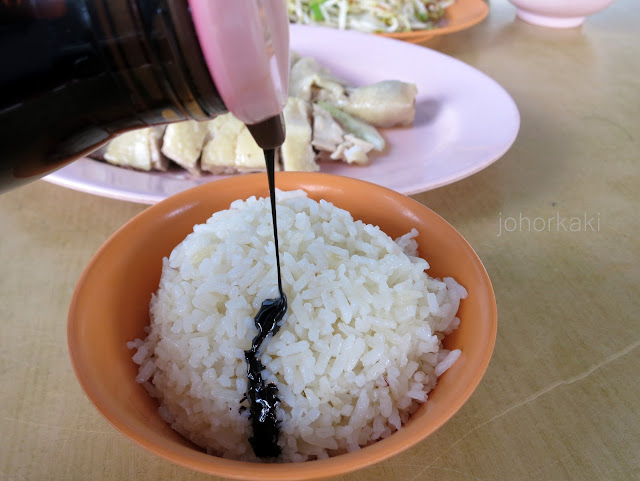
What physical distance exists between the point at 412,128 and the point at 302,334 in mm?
1512

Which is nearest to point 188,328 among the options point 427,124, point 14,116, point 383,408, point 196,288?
point 196,288

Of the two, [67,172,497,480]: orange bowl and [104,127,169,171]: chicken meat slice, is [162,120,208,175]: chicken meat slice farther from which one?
[67,172,497,480]: orange bowl

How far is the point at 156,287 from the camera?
50.0 inches

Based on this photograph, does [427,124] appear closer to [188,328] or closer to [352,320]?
[352,320]

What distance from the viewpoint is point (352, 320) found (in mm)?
1085

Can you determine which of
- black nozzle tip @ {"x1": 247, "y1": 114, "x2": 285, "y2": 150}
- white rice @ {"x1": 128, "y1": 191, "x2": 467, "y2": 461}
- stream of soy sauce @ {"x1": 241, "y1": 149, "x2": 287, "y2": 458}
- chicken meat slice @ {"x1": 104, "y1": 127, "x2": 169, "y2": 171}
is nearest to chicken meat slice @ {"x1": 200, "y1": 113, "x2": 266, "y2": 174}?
chicken meat slice @ {"x1": 104, "y1": 127, "x2": 169, "y2": 171}

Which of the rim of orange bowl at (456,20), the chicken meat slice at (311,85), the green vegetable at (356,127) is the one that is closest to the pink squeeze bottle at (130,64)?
the green vegetable at (356,127)

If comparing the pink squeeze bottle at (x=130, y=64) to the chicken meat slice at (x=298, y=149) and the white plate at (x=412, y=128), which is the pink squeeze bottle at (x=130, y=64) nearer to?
the white plate at (x=412, y=128)

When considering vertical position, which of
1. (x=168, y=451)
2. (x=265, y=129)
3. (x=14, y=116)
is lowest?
(x=168, y=451)

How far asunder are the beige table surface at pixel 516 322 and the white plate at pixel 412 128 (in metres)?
0.12

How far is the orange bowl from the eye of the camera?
0.82 metres

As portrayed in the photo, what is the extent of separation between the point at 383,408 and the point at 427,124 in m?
1.61

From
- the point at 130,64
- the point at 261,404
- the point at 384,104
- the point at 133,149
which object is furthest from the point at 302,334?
the point at 384,104

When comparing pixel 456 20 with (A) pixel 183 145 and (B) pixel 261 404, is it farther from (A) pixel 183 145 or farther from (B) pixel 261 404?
(B) pixel 261 404
